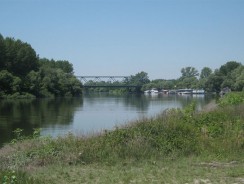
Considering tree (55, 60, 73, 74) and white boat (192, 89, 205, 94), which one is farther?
white boat (192, 89, 205, 94)

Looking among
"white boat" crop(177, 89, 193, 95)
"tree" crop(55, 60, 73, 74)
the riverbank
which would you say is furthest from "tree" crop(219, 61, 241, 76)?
the riverbank

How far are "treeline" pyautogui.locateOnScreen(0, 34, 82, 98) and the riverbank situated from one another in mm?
83277

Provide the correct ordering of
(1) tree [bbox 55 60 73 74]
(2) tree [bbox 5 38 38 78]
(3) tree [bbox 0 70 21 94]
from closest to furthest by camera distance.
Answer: (3) tree [bbox 0 70 21 94]
(2) tree [bbox 5 38 38 78]
(1) tree [bbox 55 60 73 74]

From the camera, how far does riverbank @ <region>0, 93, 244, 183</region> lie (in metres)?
9.75

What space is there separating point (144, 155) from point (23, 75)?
95.5 m

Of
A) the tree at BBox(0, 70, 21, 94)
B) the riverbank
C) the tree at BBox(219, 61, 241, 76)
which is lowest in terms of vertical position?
the riverbank

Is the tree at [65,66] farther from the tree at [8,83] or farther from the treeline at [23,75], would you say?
the tree at [8,83]

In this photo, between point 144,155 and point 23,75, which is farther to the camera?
point 23,75

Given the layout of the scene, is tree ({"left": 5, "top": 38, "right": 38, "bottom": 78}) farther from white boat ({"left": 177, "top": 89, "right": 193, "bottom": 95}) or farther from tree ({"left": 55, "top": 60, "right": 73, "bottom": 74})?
white boat ({"left": 177, "top": 89, "right": 193, "bottom": 95})

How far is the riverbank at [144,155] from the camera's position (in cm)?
975

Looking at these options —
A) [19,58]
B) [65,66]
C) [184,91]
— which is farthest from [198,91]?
[19,58]

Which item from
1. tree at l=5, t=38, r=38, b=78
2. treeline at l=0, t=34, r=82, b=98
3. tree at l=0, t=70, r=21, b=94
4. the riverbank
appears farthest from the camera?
tree at l=5, t=38, r=38, b=78

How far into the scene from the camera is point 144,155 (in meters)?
12.6

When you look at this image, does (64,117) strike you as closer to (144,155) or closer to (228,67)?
(144,155)
